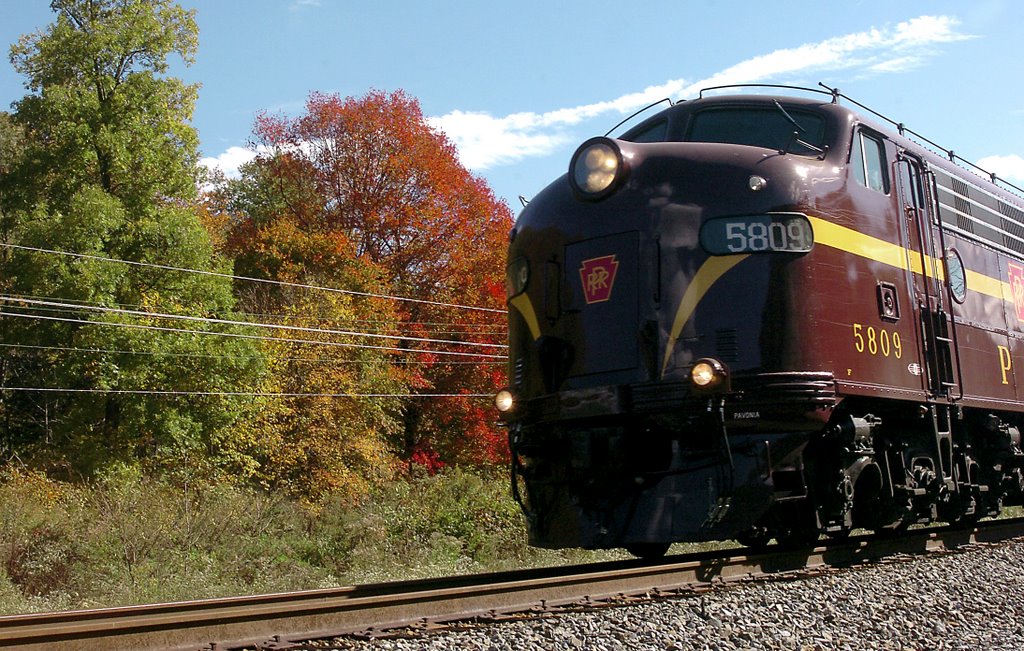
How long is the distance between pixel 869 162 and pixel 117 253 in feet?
68.3

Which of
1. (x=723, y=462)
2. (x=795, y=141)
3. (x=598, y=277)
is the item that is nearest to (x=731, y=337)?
(x=723, y=462)

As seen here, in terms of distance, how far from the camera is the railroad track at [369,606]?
488 cm

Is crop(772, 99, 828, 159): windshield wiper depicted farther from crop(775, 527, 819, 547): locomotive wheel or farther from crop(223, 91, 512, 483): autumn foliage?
crop(223, 91, 512, 483): autumn foliage

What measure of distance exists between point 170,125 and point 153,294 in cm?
458

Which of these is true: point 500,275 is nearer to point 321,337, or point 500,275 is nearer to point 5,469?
point 321,337

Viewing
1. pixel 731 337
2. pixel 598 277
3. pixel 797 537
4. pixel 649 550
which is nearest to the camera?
pixel 731 337

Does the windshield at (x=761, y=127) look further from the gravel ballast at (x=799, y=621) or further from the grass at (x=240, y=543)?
the grass at (x=240, y=543)

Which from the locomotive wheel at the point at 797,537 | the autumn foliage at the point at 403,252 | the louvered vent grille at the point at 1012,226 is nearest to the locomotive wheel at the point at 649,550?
the locomotive wheel at the point at 797,537

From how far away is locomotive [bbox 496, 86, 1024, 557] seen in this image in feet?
25.3

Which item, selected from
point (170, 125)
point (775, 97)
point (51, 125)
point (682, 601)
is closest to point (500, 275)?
point (170, 125)

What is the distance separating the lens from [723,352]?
306 inches

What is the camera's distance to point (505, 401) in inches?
351

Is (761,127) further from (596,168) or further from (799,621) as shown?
(799,621)

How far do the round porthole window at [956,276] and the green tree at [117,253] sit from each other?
18766 mm
